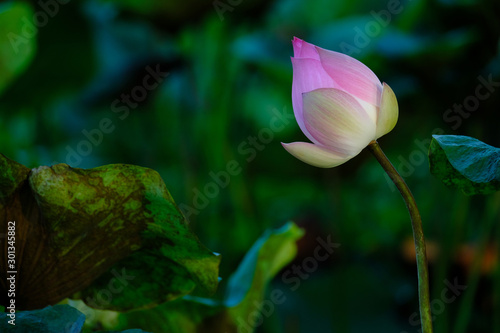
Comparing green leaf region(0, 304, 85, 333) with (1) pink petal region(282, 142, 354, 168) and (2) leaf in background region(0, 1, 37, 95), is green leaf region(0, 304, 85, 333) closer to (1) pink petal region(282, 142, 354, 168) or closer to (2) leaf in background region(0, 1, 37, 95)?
(1) pink petal region(282, 142, 354, 168)

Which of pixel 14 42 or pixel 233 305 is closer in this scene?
pixel 233 305

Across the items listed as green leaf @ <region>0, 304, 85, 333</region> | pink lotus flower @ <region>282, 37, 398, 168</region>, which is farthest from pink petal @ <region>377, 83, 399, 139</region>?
green leaf @ <region>0, 304, 85, 333</region>

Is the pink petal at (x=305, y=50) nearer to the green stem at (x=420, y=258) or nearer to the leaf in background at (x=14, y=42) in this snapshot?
the green stem at (x=420, y=258)

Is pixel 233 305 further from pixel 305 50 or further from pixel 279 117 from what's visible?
pixel 279 117

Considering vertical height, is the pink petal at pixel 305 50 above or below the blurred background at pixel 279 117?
above

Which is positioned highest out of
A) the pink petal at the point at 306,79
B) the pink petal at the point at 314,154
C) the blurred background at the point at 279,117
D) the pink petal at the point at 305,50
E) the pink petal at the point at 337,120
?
the pink petal at the point at 305,50

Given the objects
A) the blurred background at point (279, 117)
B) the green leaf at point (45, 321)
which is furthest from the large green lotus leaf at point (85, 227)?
the blurred background at point (279, 117)

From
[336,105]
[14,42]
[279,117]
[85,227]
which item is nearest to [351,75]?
[336,105]

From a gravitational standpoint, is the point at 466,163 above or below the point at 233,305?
above
